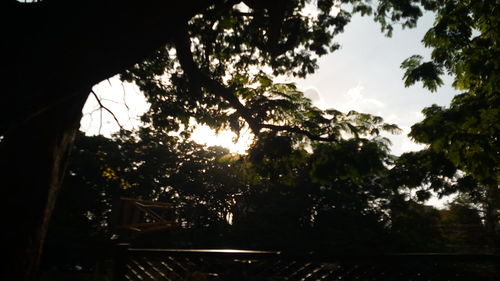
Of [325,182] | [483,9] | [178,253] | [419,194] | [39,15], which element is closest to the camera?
[39,15]

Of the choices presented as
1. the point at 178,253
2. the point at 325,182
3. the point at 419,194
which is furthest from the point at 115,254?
the point at 419,194

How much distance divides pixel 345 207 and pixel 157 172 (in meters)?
20.4

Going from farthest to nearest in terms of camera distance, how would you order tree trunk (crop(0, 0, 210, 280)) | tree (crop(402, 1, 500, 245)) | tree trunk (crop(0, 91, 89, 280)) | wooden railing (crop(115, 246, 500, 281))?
tree (crop(402, 1, 500, 245)) < wooden railing (crop(115, 246, 500, 281)) < tree trunk (crop(0, 91, 89, 280)) < tree trunk (crop(0, 0, 210, 280))

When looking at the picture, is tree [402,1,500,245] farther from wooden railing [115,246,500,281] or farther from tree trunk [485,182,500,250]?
tree trunk [485,182,500,250]

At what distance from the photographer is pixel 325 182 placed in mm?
7445

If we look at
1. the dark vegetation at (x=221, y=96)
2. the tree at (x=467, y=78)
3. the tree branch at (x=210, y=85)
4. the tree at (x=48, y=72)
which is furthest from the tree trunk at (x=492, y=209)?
the tree at (x=48, y=72)

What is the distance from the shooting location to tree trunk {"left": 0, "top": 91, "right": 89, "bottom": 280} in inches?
106

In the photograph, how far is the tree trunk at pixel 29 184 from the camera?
106 inches

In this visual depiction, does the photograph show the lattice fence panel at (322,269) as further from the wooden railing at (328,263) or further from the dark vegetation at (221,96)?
the dark vegetation at (221,96)

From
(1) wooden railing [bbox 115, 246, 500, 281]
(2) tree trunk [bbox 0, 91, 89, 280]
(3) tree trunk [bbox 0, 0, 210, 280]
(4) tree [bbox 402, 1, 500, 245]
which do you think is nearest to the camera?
(3) tree trunk [bbox 0, 0, 210, 280]

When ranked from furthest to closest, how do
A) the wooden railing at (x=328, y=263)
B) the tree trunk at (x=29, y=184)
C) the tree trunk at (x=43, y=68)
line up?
1. the wooden railing at (x=328, y=263)
2. the tree trunk at (x=29, y=184)
3. the tree trunk at (x=43, y=68)

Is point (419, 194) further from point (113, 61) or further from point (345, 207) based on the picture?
point (345, 207)

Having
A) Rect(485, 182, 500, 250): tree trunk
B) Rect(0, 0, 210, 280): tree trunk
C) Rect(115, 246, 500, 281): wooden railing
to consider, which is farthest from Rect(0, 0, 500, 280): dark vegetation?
Rect(485, 182, 500, 250): tree trunk

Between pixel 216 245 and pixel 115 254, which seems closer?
pixel 115 254
